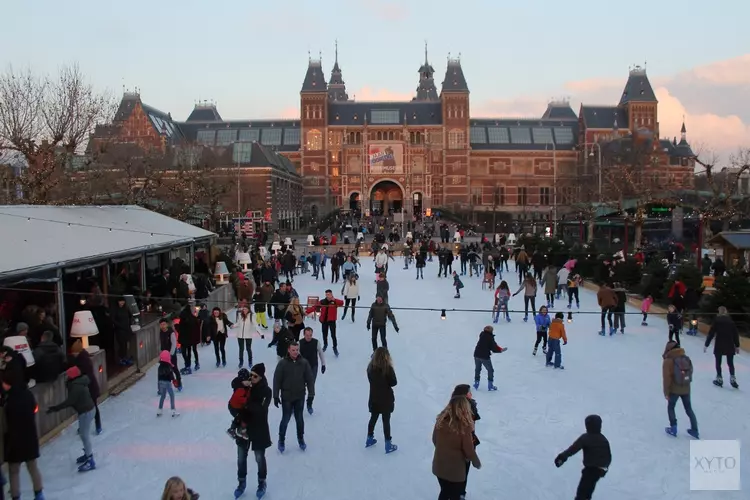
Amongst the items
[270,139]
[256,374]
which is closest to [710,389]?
[256,374]

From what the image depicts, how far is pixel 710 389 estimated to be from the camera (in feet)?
27.4

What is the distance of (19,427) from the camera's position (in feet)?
16.8

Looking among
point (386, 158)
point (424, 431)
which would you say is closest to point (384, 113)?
point (386, 158)

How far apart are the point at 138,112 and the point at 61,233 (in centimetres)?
4632

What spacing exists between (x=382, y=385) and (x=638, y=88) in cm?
6509

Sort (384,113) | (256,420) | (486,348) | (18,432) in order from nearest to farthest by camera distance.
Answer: (18,432) → (256,420) → (486,348) → (384,113)

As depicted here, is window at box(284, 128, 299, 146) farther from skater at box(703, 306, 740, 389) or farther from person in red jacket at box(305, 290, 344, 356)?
A: skater at box(703, 306, 740, 389)

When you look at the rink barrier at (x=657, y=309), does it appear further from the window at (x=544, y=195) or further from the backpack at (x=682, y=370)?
the window at (x=544, y=195)

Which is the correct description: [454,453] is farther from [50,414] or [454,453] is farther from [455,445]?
[50,414]

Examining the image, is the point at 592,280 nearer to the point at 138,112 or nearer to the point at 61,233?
the point at 61,233

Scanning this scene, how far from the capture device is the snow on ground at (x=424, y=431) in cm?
570

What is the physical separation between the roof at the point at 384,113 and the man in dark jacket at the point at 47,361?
5883cm

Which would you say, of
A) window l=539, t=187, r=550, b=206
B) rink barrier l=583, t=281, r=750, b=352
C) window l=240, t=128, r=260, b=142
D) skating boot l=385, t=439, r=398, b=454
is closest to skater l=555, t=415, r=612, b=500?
skating boot l=385, t=439, r=398, b=454

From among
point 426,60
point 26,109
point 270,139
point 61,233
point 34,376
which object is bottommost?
point 34,376
